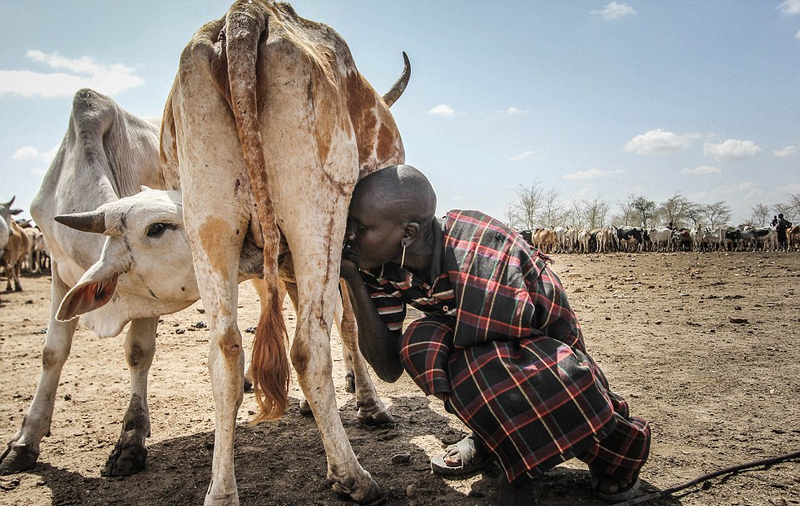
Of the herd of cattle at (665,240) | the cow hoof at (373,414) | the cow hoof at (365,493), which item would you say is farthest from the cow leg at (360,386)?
the herd of cattle at (665,240)

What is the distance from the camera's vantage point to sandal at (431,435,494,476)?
244 centimetres

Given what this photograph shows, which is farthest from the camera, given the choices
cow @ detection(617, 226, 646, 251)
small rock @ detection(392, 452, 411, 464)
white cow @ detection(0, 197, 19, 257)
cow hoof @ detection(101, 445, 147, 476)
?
cow @ detection(617, 226, 646, 251)

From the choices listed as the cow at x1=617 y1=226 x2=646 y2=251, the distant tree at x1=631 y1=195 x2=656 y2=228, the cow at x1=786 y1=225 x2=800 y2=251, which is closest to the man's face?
the cow at x1=786 y1=225 x2=800 y2=251

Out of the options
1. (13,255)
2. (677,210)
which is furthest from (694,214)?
(13,255)

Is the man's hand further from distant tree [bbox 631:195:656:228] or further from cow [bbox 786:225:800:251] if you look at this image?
distant tree [bbox 631:195:656:228]

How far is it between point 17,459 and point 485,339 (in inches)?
107

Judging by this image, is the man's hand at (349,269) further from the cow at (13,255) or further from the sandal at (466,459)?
the cow at (13,255)

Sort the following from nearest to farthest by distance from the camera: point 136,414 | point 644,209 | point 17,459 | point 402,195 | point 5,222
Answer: point 402,195 → point 17,459 → point 136,414 → point 5,222 → point 644,209

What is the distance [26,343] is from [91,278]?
16.0ft

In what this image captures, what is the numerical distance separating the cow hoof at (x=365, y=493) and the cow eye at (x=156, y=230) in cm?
166

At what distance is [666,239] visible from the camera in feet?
111

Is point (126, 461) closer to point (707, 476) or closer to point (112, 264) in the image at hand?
point (112, 264)

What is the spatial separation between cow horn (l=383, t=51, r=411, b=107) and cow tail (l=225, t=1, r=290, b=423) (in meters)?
1.92

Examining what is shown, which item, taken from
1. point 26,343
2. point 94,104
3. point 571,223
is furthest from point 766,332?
point 571,223
